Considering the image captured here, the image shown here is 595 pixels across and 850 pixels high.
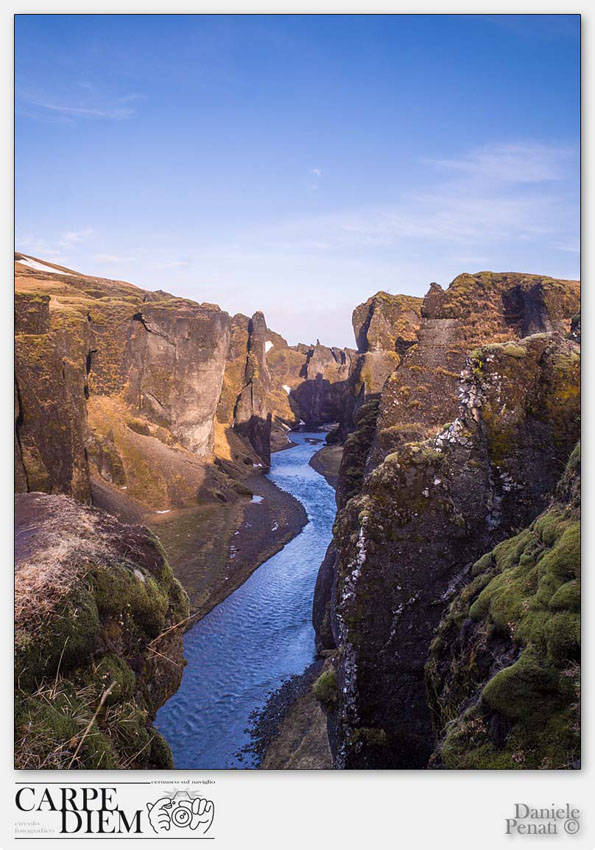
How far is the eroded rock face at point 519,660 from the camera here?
446 cm

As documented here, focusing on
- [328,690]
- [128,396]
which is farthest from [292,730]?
[128,396]

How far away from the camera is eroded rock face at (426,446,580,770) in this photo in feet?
14.6

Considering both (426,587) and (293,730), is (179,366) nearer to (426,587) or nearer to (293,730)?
(293,730)

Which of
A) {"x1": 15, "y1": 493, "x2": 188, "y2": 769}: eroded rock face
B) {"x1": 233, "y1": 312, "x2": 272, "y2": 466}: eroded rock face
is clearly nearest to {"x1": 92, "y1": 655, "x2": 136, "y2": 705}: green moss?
{"x1": 15, "y1": 493, "x2": 188, "y2": 769}: eroded rock face

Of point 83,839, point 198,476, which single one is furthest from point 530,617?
point 198,476

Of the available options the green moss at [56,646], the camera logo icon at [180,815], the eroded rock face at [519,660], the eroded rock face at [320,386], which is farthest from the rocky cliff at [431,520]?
the eroded rock face at [320,386]

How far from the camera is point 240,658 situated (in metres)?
16.8

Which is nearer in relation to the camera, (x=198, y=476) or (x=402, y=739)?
(x=402, y=739)

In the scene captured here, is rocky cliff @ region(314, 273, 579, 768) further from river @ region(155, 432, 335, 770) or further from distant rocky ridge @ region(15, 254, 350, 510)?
distant rocky ridge @ region(15, 254, 350, 510)

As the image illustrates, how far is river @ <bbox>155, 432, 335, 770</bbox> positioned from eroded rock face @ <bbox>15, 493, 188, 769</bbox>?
6625 millimetres

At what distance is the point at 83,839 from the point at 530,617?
5.40m

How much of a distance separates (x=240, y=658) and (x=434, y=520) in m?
11.7

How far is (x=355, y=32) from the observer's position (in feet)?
25.3

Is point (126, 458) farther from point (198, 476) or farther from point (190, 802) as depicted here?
point (190, 802)
